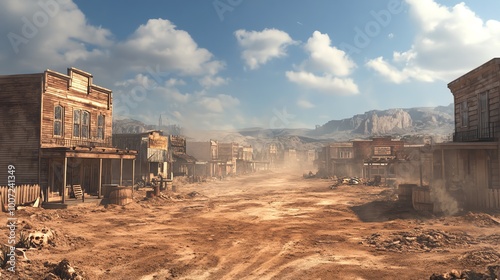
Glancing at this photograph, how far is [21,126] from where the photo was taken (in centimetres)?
2084

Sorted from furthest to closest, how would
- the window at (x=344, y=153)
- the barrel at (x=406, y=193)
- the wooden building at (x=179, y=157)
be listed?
the window at (x=344, y=153) → the wooden building at (x=179, y=157) → the barrel at (x=406, y=193)

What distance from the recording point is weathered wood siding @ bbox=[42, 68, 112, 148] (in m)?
21.2

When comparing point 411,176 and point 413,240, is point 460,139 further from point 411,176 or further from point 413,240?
point 411,176

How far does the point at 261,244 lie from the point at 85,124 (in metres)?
18.3

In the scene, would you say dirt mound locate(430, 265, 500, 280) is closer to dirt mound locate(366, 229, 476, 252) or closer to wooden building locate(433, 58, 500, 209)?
dirt mound locate(366, 229, 476, 252)

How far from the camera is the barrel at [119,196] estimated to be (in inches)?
883

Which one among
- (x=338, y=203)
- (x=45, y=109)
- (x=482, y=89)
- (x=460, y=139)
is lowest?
(x=338, y=203)

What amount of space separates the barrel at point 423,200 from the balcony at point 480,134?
16.4ft

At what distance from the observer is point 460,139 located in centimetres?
2377

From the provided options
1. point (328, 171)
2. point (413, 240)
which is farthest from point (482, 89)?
point (328, 171)

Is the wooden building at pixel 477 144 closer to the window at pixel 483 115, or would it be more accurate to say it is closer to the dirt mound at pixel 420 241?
the window at pixel 483 115

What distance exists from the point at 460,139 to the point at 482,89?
172 inches

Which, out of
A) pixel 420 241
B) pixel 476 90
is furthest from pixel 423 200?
pixel 476 90

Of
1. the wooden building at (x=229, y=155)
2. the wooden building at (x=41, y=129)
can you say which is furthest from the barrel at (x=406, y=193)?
the wooden building at (x=229, y=155)
